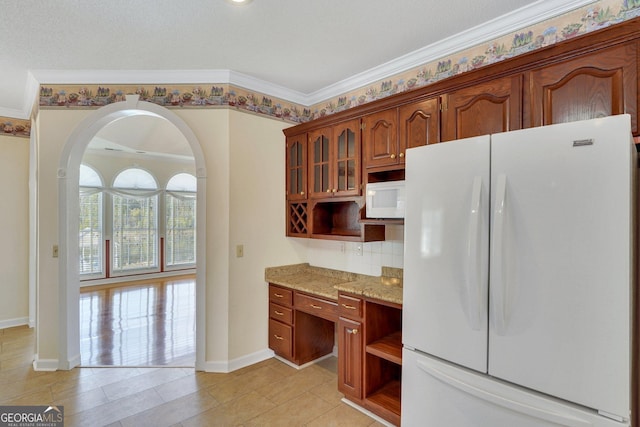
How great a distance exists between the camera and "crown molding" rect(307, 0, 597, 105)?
2064 millimetres

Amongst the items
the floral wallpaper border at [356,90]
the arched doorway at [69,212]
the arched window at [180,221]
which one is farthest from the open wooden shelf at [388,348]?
the arched window at [180,221]

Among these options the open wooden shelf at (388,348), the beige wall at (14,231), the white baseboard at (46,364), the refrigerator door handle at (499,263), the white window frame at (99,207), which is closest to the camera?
the refrigerator door handle at (499,263)

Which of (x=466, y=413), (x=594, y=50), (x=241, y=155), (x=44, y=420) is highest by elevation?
(x=594, y=50)

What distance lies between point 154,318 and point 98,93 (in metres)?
3.03

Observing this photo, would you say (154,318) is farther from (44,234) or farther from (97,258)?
(97,258)

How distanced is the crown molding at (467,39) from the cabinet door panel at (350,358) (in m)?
2.18

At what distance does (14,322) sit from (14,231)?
1179 mm

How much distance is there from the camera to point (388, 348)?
234 cm

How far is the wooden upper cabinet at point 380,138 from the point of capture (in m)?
2.55

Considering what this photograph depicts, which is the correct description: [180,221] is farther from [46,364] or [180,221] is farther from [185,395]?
[185,395]

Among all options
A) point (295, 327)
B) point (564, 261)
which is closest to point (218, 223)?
point (295, 327)

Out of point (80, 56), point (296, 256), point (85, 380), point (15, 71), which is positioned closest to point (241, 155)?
point (296, 256)

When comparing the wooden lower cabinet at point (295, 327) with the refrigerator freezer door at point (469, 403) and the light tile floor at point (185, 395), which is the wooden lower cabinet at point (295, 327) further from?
the refrigerator freezer door at point (469, 403)

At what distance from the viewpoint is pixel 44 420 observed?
2336mm
